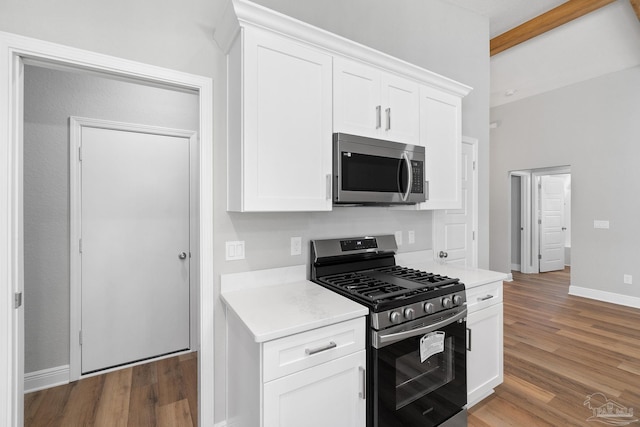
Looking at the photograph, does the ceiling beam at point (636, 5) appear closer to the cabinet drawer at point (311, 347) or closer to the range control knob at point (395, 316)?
the range control knob at point (395, 316)

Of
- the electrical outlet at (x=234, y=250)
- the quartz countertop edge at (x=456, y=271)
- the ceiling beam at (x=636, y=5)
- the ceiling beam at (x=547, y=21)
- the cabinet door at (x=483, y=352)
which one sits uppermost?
the ceiling beam at (x=547, y=21)

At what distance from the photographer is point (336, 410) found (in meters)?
1.40

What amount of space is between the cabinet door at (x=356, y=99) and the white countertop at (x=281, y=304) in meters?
0.98

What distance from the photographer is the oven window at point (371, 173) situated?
183 centimetres

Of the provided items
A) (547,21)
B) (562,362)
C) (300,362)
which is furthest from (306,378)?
(547,21)

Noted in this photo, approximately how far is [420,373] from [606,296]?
4561 mm

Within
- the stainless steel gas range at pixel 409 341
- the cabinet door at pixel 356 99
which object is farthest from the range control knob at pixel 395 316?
the cabinet door at pixel 356 99

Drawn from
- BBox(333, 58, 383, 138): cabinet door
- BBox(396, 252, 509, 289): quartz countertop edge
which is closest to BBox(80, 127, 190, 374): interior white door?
BBox(333, 58, 383, 138): cabinet door

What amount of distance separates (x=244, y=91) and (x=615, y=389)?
133 inches

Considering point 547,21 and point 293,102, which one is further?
point 547,21

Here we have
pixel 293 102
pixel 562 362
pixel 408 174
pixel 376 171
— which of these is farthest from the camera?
pixel 562 362

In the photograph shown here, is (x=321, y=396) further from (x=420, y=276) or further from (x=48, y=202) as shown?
(x=48, y=202)

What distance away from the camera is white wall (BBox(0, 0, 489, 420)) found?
4.93 feet

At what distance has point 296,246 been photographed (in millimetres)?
2066
